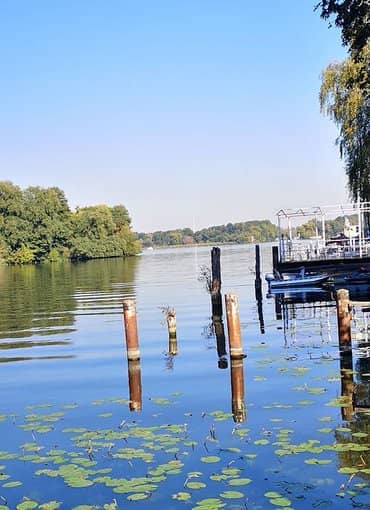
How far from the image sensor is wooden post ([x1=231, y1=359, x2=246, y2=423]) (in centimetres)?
1058

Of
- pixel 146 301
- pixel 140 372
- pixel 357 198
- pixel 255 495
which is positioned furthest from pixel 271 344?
pixel 357 198

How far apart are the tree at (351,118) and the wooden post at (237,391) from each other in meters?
22.7

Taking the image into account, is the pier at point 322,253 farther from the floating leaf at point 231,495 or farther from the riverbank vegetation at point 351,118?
the floating leaf at point 231,495

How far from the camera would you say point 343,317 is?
14.4 meters

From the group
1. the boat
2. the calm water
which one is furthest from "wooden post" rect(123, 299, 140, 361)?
the boat

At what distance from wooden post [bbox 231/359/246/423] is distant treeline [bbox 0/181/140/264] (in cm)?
9925

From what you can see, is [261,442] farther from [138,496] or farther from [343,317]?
[343,317]

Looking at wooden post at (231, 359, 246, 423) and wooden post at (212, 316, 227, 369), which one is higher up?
wooden post at (231, 359, 246, 423)

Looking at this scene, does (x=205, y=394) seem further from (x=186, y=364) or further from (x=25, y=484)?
(x=25, y=484)

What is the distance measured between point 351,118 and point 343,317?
23.7 meters

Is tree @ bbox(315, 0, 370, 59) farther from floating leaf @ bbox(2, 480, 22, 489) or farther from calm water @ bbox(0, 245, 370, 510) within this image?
floating leaf @ bbox(2, 480, 22, 489)

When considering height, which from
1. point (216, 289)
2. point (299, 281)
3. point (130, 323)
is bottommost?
point (299, 281)

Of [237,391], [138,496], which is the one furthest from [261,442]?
[237,391]

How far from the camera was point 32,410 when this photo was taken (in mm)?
11797
